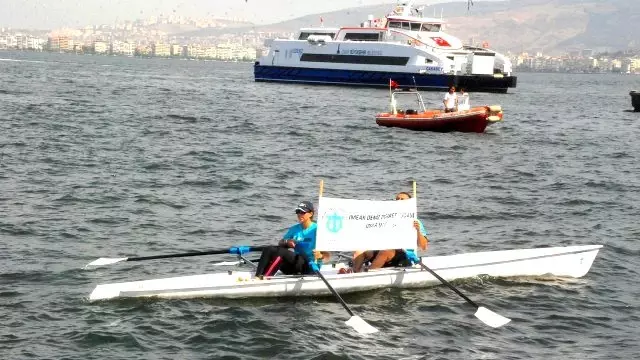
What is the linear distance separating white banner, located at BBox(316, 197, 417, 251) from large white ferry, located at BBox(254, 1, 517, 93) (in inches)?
2450

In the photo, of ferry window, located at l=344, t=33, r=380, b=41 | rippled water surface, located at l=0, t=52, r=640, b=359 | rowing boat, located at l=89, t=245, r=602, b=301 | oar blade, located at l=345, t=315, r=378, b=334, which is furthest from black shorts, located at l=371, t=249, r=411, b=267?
ferry window, located at l=344, t=33, r=380, b=41

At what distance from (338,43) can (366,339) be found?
225ft

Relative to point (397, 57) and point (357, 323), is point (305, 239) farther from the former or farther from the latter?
point (397, 57)

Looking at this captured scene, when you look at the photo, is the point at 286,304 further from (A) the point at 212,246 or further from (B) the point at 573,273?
(B) the point at 573,273

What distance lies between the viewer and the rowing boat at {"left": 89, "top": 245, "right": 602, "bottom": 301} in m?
13.9

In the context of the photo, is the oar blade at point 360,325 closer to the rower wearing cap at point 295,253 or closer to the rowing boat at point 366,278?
the rowing boat at point 366,278

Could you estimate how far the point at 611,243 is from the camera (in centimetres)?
1956

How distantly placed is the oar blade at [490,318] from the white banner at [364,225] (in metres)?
1.73

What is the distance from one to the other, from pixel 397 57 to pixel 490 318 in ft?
213

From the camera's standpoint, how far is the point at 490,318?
13.6 metres

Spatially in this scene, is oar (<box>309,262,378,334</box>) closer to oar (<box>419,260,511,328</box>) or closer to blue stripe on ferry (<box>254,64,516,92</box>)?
oar (<box>419,260,511,328</box>)

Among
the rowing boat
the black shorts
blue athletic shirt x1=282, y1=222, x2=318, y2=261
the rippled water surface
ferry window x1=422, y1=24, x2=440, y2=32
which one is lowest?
the rippled water surface

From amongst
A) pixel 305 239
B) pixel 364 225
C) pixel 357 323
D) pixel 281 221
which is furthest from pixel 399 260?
pixel 281 221

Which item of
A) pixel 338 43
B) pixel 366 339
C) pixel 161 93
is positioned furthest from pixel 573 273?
pixel 338 43
